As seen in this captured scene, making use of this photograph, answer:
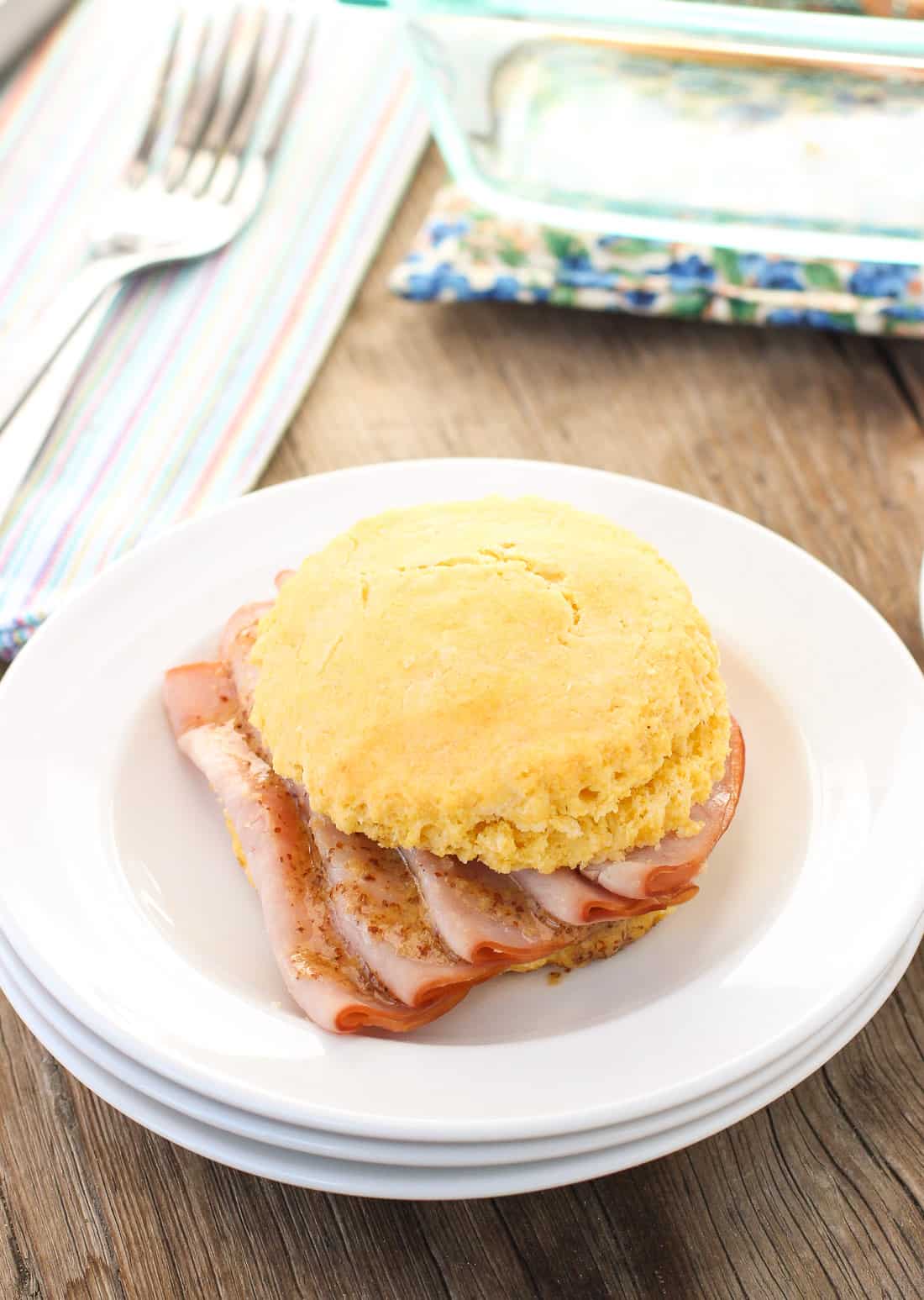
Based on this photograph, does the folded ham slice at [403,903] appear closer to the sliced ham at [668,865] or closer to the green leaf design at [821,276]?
the sliced ham at [668,865]

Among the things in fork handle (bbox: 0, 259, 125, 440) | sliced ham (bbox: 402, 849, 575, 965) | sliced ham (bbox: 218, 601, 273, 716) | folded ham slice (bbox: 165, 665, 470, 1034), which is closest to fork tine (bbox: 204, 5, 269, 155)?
fork handle (bbox: 0, 259, 125, 440)

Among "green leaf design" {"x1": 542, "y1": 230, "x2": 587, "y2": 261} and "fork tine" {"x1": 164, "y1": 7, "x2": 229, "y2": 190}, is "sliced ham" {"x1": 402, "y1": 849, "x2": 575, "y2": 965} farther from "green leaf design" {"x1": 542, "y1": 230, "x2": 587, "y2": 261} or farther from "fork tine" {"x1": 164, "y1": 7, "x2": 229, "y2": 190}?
"fork tine" {"x1": 164, "y1": 7, "x2": 229, "y2": 190}

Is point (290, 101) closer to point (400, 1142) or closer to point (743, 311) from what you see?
point (743, 311)

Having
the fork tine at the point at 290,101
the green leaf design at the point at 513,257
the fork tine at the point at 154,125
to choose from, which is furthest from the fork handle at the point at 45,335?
the green leaf design at the point at 513,257

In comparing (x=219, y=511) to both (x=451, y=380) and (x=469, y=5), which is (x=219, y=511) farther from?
(x=469, y=5)

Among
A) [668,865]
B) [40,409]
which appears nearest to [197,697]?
[668,865]

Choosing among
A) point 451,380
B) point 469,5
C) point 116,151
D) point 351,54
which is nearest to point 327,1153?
point 451,380
